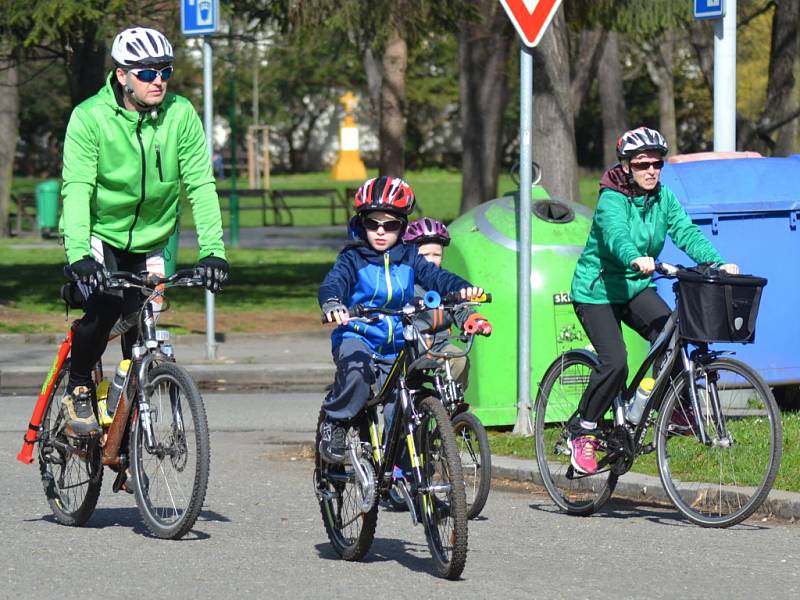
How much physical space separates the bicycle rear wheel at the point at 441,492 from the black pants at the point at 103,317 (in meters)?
1.53

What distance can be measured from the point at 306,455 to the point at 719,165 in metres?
2.89

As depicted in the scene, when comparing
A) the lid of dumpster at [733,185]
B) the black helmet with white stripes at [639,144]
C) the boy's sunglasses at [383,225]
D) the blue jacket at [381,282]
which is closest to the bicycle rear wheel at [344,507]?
the blue jacket at [381,282]

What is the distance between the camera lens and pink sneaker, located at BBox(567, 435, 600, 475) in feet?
25.7

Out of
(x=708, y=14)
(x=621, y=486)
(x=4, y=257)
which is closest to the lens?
(x=621, y=486)

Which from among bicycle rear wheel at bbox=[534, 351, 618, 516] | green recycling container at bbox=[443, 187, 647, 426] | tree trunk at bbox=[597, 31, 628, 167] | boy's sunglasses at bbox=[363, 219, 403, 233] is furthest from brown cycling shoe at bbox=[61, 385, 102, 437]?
tree trunk at bbox=[597, 31, 628, 167]

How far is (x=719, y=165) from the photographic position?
10.0m

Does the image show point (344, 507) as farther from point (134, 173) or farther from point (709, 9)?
point (709, 9)

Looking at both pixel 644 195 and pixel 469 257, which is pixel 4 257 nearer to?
pixel 469 257

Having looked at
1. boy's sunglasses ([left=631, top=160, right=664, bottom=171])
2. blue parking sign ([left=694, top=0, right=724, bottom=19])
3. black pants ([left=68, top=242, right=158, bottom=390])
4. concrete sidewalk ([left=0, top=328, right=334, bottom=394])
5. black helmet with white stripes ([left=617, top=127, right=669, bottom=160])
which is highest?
blue parking sign ([left=694, top=0, right=724, bottom=19])

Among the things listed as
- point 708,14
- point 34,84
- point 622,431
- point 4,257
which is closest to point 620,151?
point 622,431

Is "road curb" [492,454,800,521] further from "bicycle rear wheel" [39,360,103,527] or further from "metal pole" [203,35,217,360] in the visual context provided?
"metal pole" [203,35,217,360]

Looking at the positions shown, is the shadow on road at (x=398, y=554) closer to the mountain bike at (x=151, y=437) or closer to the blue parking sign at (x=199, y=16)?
the mountain bike at (x=151, y=437)

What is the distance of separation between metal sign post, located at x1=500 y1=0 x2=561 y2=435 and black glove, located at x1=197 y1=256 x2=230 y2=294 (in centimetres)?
322

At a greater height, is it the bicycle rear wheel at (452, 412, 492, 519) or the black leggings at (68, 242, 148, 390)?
the black leggings at (68, 242, 148, 390)
